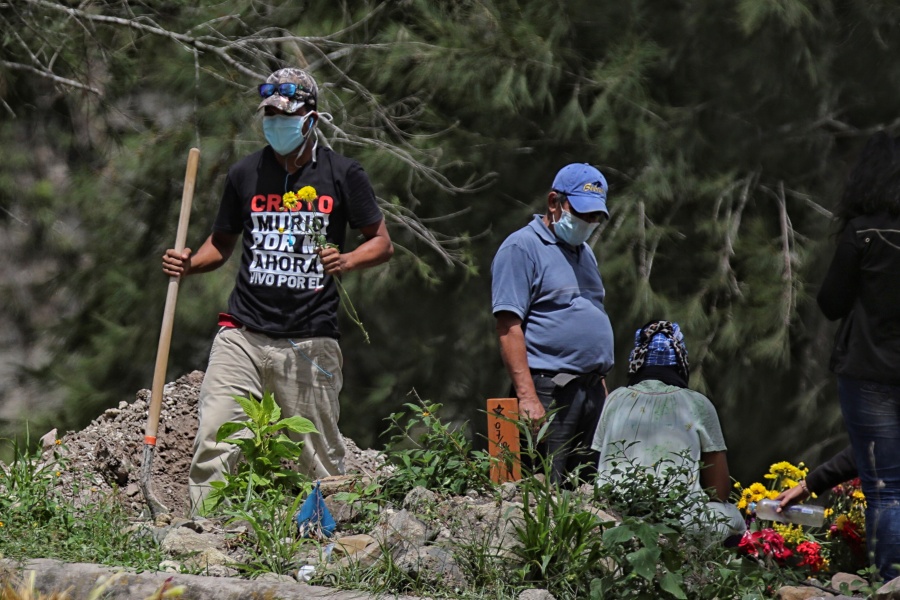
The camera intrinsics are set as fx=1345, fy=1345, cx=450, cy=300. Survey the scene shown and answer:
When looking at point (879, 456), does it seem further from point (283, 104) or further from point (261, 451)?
point (283, 104)

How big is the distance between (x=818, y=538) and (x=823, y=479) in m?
0.46

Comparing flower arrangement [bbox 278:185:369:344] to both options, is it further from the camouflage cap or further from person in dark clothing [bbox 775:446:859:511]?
person in dark clothing [bbox 775:446:859:511]

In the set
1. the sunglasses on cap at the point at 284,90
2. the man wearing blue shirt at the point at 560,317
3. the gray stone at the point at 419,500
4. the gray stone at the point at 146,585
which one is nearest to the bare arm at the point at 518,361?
the man wearing blue shirt at the point at 560,317

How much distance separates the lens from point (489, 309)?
7.41 meters

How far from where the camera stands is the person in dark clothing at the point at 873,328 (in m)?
3.78

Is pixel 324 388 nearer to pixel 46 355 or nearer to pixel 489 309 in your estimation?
pixel 489 309

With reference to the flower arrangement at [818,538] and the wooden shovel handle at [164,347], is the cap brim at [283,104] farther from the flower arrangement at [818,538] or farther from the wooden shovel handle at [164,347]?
the flower arrangement at [818,538]

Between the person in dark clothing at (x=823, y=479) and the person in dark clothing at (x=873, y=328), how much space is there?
3.0 inches

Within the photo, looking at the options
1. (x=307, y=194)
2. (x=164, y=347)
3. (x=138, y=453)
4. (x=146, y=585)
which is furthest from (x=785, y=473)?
(x=138, y=453)

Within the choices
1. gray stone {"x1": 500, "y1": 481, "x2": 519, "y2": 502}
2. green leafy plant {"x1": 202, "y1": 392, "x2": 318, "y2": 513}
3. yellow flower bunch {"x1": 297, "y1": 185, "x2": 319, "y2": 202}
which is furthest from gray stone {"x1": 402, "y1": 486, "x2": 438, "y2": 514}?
yellow flower bunch {"x1": 297, "y1": 185, "x2": 319, "y2": 202}

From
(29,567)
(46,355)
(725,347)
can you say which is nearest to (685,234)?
(725,347)

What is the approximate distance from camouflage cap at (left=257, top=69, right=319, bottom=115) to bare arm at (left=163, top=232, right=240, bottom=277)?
508mm

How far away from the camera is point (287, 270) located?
15.0ft

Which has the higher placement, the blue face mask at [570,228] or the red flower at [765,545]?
the blue face mask at [570,228]
